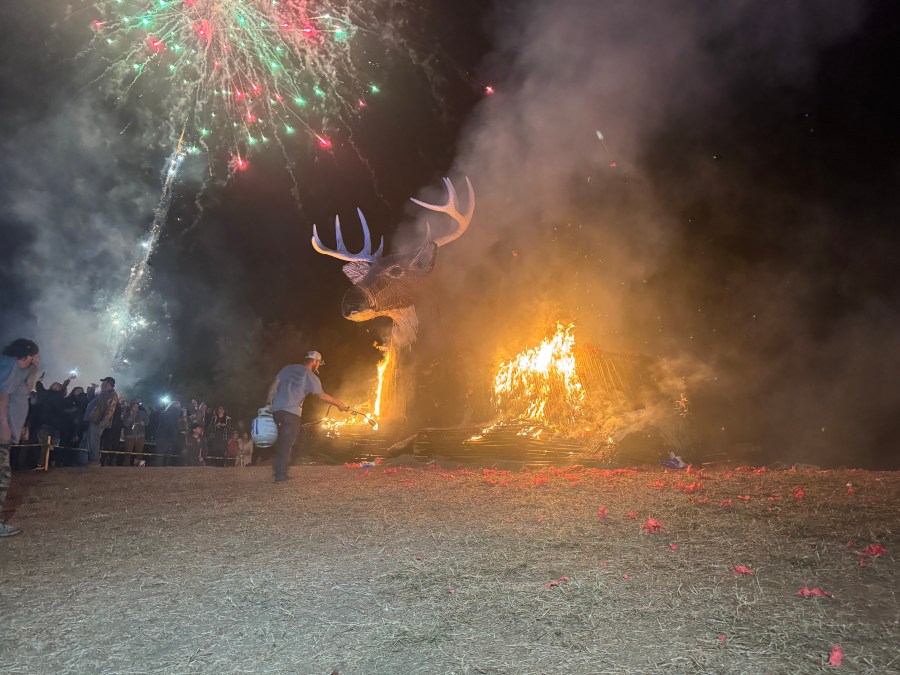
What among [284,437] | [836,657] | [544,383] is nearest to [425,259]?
[544,383]

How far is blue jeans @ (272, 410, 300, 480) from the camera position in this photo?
8008 millimetres

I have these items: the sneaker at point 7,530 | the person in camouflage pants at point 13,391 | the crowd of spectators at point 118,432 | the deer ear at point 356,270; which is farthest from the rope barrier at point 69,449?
the deer ear at point 356,270

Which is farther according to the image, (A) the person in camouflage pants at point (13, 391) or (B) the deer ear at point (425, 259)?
(B) the deer ear at point (425, 259)

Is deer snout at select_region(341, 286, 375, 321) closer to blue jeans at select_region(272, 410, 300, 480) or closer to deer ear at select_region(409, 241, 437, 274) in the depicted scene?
deer ear at select_region(409, 241, 437, 274)

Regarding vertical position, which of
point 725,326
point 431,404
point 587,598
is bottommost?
point 587,598

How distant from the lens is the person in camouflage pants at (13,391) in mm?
5445

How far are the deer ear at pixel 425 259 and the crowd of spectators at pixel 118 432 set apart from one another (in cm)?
673

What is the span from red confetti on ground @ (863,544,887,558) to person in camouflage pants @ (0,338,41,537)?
23.5ft

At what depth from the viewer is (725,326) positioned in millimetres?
10891

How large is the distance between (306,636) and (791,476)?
644cm

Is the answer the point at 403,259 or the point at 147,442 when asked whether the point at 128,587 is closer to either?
the point at 403,259

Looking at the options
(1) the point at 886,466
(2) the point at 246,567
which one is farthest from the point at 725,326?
(2) the point at 246,567

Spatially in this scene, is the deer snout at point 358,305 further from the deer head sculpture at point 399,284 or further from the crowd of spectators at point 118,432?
the crowd of spectators at point 118,432

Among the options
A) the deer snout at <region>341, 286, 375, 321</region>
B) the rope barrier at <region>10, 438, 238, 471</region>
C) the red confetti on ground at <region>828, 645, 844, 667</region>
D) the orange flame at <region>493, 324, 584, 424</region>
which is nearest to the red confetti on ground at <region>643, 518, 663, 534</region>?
the red confetti on ground at <region>828, 645, 844, 667</region>
